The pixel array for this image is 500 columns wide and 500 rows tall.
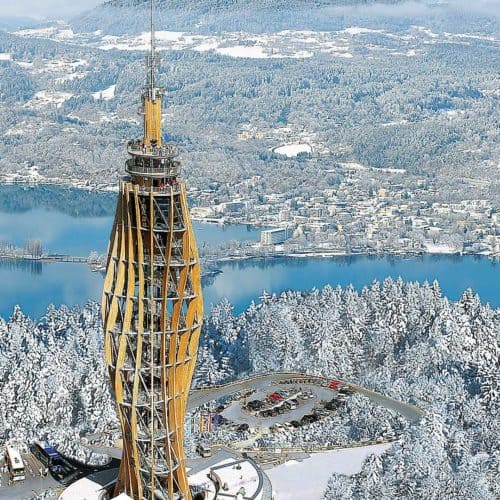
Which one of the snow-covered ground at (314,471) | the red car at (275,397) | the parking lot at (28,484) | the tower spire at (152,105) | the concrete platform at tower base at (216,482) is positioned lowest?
the parking lot at (28,484)

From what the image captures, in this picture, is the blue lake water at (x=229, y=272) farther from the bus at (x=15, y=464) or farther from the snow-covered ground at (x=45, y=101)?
the snow-covered ground at (x=45, y=101)

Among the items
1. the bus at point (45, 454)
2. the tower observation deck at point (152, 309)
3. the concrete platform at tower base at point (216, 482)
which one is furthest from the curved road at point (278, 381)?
the tower observation deck at point (152, 309)

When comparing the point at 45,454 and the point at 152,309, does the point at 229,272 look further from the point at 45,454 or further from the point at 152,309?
the point at 152,309

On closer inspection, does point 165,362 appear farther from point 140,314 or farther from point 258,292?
point 258,292

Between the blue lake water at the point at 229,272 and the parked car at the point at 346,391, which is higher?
the parked car at the point at 346,391

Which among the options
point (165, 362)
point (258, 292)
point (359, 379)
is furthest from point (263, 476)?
point (258, 292)

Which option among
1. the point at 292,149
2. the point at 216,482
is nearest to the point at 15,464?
the point at 216,482
